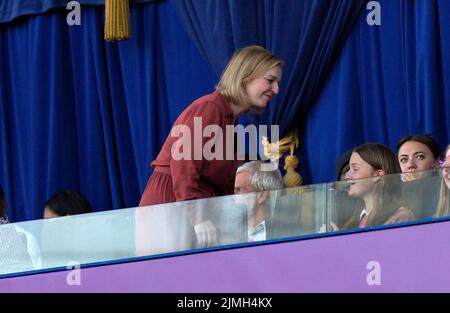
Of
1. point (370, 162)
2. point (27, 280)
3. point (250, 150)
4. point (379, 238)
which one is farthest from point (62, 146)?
point (379, 238)

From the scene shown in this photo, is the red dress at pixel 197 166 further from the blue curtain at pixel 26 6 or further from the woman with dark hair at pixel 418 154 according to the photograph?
the blue curtain at pixel 26 6

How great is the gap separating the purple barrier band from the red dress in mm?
580

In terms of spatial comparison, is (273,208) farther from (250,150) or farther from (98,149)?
(98,149)

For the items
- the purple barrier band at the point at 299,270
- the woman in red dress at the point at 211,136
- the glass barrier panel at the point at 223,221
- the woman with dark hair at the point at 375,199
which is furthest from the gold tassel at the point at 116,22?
the woman with dark hair at the point at 375,199

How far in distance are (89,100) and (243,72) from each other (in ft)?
6.44

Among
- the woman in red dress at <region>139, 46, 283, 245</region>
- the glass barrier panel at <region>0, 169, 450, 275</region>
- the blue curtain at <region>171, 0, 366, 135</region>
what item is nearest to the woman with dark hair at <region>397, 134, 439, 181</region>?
the woman in red dress at <region>139, 46, 283, 245</region>

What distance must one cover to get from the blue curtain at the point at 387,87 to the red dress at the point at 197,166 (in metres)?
1.15

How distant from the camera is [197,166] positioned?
2.57 m

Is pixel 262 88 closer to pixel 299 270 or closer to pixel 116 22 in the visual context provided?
pixel 299 270

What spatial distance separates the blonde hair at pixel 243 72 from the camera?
107 inches

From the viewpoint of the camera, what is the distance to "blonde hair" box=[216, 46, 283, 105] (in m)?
2.72

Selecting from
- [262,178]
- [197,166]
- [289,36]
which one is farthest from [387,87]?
[197,166]

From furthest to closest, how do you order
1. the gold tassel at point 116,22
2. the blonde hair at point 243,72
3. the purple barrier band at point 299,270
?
the gold tassel at point 116,22 < the blonde hair at point 243,72 < the purple barrier band at point 299,270

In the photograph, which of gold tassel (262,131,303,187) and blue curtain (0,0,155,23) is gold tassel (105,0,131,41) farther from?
gold tassel (262,131,303,187)
